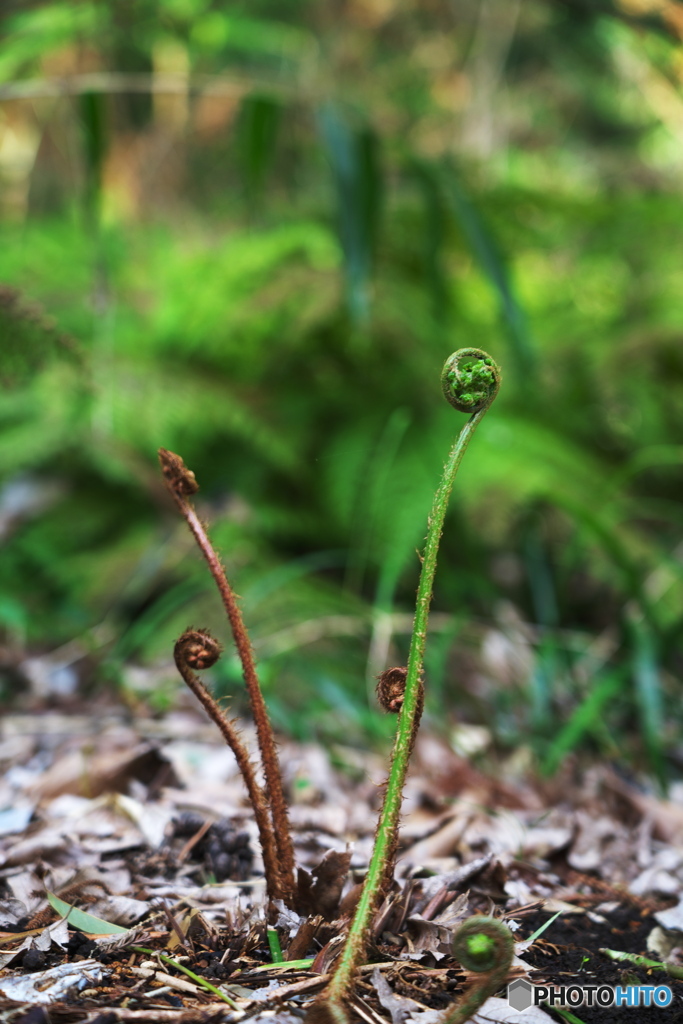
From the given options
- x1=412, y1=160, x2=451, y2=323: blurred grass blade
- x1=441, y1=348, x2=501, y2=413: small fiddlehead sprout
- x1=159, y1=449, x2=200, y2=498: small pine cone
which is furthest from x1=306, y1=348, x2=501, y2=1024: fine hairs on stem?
x1=412, y1=160, x2=451, y2=323: blurred grass blade

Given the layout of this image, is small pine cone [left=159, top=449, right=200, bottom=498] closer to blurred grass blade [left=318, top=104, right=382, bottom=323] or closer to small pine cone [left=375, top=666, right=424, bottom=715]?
small pine cone [left=375, top=666, right=424, bottom=715]

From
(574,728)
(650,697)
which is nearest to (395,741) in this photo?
(574,728)

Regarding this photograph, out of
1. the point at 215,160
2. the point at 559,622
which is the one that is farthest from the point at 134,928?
the point at 215,160

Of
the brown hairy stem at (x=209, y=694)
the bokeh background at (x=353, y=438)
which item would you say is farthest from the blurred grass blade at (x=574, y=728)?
the brown hairy stem at (x=209, y=694)

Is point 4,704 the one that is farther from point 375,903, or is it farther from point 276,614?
point 375,903

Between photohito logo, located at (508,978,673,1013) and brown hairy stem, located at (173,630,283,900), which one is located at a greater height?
brown hairy stem, located at (173,630,283,900)
